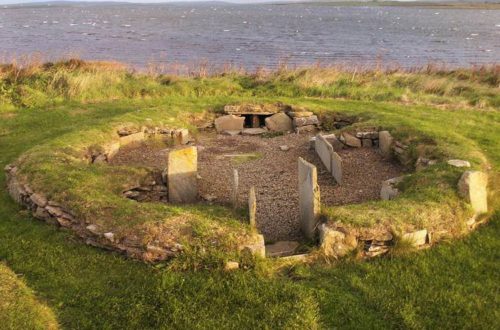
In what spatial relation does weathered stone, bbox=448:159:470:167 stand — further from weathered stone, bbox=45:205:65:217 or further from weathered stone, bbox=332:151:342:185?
weathered stone, bbox=45:205:65:217

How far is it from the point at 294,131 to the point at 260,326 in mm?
9174

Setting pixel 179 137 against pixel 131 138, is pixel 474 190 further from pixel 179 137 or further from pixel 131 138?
pixel 131 138

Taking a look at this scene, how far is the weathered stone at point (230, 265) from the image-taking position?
6.93 meters

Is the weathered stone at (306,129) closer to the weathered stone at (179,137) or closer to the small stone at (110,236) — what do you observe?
the weathered stone at (179,137)

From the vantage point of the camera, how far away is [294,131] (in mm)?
14578

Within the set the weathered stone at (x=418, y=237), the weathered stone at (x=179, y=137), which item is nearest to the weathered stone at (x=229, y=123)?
the weathered stone at (x=179, y=137)

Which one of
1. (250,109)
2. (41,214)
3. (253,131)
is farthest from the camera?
(250,109)

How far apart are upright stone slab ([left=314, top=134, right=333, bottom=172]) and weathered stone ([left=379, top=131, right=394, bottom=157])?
1514 millimetres

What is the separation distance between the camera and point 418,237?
24.8 ft

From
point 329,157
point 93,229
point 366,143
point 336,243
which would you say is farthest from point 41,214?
point 366,143

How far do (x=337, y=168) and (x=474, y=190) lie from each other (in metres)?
2.96

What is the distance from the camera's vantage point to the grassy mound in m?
5.95

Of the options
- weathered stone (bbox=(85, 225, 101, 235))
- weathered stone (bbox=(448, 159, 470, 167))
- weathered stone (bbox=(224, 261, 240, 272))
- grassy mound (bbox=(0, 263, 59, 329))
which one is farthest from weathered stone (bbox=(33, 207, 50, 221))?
weathered stone (bbox=(448, 159, 470, 167))

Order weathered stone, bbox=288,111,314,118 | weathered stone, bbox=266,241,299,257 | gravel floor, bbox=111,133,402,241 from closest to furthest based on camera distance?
weathered stone, bbox=266,241,299,257
gravel floor, bbox=111,133,402,241
weathered stone, bbox=288,111,314,118
